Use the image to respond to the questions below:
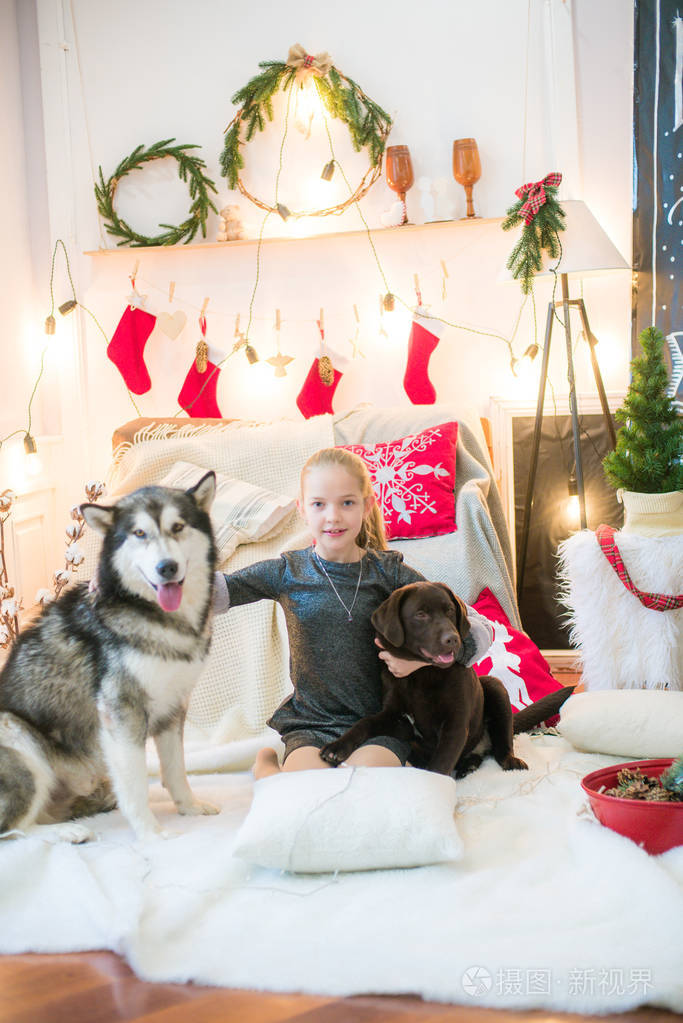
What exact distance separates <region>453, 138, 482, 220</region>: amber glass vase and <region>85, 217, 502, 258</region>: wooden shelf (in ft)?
0.52

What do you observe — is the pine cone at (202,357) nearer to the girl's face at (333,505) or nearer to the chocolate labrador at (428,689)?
the girl's face at (333,505)

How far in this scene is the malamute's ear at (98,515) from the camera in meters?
1.73

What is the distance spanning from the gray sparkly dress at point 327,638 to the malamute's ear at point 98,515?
0.37 metres

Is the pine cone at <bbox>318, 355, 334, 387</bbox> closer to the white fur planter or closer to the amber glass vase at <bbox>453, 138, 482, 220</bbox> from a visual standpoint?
the amber glass vase at <bbox>453, 138, 482, 220</bbox>

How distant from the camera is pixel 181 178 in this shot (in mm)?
3971

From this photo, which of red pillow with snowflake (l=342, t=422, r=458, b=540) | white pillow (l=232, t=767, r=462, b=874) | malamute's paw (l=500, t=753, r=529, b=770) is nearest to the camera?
white pillow (l=232, t=767, r=462, b=874)

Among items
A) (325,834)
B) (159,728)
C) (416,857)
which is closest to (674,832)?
(416,857)

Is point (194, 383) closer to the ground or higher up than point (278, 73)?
closer to the ground

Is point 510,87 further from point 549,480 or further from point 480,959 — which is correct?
point 480,959

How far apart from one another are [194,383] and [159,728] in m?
2.33

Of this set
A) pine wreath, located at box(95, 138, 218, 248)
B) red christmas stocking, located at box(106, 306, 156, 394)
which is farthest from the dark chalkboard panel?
red christmas stocking, located at box(106, 306, 156, 394)

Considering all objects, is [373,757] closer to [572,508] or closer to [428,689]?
[428,689]

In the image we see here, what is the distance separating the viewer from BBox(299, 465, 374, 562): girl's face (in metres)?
2.01

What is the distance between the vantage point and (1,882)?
162 cm
